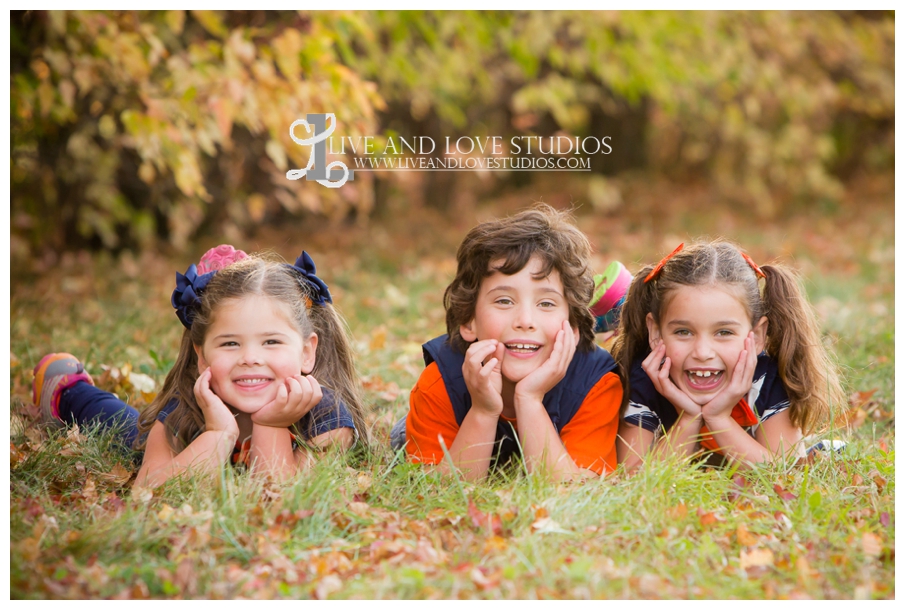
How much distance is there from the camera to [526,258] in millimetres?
2912

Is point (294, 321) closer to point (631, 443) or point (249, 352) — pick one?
point (249, 352)

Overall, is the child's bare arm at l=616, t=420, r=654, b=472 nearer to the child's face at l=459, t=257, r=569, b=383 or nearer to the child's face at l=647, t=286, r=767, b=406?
the child's face at l=647, t=286, r=767, b=406

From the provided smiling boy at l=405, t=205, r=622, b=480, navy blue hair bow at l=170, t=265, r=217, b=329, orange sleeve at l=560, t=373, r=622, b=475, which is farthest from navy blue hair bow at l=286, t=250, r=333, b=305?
orange sleeve at l=560, t=373, r=622, b=475

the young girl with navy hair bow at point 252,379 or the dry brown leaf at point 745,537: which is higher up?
the young girl with navy hair bow at point 252,379

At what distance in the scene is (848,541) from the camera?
2506 mm

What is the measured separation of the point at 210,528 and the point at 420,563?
0.64 m

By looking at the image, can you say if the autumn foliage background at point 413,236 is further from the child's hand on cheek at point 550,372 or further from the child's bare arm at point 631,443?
the child's hand on cheek at point 550,372

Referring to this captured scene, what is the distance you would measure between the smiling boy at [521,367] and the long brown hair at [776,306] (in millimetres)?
257

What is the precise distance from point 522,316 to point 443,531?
2.52ft

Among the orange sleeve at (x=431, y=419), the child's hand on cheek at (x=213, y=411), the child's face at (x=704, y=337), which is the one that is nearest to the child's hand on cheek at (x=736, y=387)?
the child's face at (x=704, y=337)

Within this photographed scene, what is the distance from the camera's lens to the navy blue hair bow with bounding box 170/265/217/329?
306 cm

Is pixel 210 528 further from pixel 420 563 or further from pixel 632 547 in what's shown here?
pixel 632 547

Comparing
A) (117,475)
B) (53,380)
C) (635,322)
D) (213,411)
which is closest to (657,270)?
(635,322)

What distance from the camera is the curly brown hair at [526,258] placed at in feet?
9.64
